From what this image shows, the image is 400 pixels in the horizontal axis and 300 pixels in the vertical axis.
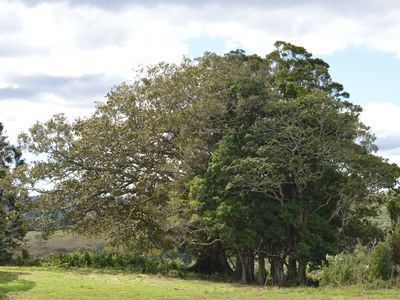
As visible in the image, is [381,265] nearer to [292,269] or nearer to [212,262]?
[292,269]

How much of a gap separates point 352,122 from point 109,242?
1400 centimetres

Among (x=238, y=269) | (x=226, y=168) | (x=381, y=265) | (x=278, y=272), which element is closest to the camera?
(x=381, y=265)

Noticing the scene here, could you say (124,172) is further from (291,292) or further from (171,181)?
(291,292)

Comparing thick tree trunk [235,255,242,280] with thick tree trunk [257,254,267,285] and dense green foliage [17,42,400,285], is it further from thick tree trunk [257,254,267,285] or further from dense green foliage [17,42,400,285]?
thick tree trunk [257,254,267,285]

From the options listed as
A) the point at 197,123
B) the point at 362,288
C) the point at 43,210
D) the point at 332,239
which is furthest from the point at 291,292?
the point at 43,210

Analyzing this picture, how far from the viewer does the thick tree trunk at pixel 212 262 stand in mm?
29945

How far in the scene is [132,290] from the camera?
19.8 m

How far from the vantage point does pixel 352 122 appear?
23547mm

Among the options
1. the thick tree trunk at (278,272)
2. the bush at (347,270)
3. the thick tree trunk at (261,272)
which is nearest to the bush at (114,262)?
the thick tree trunk at (261,272)

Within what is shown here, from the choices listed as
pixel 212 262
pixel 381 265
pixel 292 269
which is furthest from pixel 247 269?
pixel 381 265

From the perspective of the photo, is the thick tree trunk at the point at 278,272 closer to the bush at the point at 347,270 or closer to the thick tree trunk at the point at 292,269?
the thick tree trunk at the point at 292,269

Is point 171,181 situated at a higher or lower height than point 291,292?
higher

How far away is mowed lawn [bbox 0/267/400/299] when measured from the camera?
1736 centimetres

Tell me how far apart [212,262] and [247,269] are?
16.7ft
